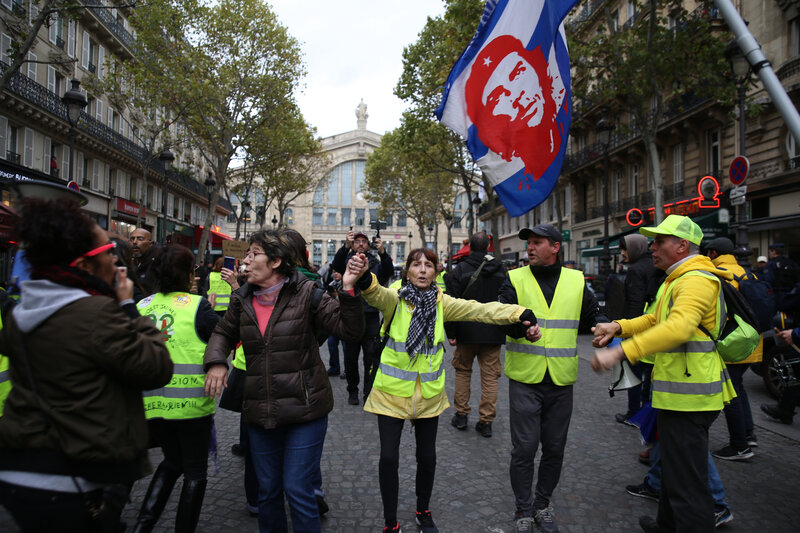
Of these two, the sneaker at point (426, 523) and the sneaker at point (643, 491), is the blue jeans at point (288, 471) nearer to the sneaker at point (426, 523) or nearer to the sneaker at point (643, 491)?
the sneaker at point (426, 523)

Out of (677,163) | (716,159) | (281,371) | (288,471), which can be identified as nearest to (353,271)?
(281,371)

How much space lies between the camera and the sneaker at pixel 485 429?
5.30 metres

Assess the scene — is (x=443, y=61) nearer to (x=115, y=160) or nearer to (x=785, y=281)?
(x=785, y=281)

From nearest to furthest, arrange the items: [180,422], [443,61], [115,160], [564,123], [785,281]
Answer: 1. [180,422]
2. [564,123]
3. [785,281]
4. [443,61]
5. [115,160]

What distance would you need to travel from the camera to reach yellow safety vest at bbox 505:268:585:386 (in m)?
3.49

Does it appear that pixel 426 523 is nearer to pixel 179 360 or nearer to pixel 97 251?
pixel 179 360

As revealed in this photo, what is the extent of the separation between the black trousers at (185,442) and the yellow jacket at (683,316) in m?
2.34

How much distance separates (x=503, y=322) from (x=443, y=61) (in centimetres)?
A: 1928

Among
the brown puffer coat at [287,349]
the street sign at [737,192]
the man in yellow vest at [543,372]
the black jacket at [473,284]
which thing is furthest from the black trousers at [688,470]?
the street sign at [737,192]

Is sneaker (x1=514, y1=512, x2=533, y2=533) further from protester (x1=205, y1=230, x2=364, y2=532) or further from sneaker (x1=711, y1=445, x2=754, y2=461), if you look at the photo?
sneaker (x1=711, y1=445, x2=754, y2=461)

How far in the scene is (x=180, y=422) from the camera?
2975mm

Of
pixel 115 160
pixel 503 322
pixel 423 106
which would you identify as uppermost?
pixel 423 106

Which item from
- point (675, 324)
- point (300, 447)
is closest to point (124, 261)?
point (300, 447)

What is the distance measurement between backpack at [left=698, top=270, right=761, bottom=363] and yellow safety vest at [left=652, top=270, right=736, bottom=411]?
76 mm
